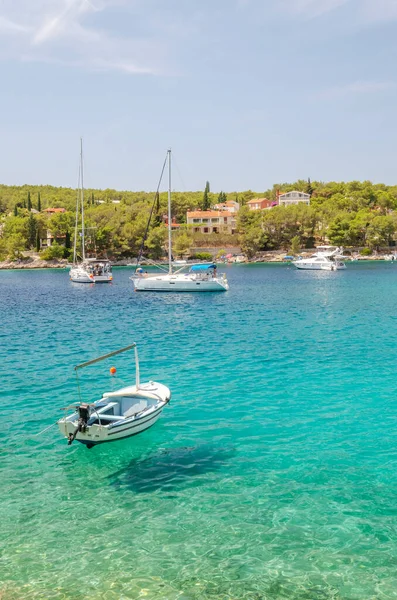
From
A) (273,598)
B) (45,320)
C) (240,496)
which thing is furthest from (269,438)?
(45,320)

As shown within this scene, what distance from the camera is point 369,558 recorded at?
10.2 meters

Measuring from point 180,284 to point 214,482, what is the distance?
49.8m

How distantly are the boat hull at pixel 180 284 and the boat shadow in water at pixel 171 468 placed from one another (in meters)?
46.9

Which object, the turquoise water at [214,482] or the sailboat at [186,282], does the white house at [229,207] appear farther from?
the turquoise water at [214,482]

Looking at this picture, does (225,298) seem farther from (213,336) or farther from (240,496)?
(240,496)

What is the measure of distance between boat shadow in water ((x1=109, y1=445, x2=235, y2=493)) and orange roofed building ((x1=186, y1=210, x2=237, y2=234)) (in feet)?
460

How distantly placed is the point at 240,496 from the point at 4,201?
7439 inches

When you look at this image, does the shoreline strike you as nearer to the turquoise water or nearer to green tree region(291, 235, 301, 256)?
green tree region(291, 235, 301, 256)

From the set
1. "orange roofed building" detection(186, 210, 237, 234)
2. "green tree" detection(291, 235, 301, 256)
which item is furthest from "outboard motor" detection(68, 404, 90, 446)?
"orange roofed building" detection(186, 210, 237, 234)

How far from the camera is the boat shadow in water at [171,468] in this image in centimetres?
1316

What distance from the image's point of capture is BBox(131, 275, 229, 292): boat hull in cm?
6212

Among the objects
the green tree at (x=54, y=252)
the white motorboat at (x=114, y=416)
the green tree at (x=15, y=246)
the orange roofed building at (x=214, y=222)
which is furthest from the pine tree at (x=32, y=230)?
the white motorboat at (x=114, y=416)

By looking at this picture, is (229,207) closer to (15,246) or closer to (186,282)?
(15,246)

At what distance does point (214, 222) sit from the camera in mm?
154750
